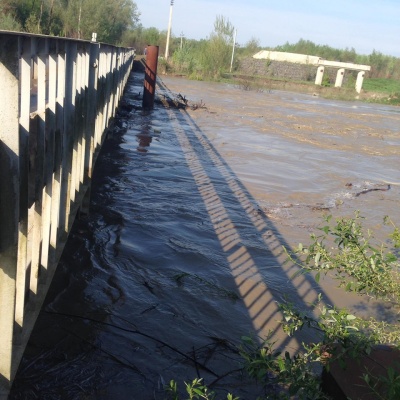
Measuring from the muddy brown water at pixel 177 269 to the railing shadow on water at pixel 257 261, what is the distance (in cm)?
2

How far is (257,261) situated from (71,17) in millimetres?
47642

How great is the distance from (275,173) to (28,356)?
26.6 ft

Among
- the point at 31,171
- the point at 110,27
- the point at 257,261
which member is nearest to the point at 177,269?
the point at 257,261

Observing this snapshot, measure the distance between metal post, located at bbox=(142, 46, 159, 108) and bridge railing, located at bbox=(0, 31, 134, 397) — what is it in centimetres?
1355

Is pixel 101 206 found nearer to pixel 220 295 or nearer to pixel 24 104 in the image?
pixel 220 295

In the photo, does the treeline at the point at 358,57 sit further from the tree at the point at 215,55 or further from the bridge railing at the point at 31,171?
the bridge railing at the point at 31,171

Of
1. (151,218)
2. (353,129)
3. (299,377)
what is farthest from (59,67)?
(353,129)

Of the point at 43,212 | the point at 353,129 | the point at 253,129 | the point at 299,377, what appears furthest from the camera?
the point at 353,129

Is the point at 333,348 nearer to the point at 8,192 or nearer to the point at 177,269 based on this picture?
the point at 8,192

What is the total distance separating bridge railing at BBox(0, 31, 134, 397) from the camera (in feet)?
7.06

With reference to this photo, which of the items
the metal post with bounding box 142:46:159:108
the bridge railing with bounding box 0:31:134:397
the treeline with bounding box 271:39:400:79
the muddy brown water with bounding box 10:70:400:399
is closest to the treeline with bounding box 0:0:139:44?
the metal post with bounding box 142:46:159:108

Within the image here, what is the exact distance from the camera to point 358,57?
355ft

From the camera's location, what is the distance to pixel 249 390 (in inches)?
132

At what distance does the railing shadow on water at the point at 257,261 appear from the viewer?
4.43 metres
